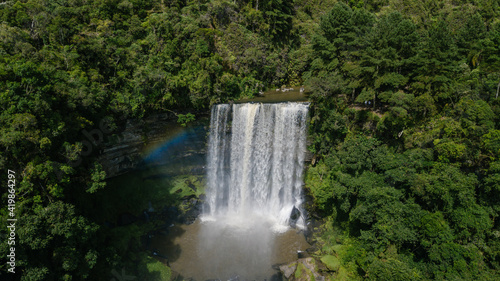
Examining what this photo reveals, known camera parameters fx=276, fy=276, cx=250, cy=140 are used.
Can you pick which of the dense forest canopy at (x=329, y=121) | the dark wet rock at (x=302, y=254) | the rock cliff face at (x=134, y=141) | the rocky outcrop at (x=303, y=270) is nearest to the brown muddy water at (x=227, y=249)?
the dark wet rock at (x=302, y=254)

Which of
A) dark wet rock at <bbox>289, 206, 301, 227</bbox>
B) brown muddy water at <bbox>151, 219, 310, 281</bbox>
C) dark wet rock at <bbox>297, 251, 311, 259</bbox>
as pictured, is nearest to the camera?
brown muddy water at <bbox>151, 219, 310, 281</bbox>

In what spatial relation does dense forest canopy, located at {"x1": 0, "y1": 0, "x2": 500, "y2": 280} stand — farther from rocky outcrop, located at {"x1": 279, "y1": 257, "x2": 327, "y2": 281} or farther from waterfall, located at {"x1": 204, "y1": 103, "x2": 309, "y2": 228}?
waterfall, located at {"x1": 204, "y1": 103, "x2": 309, "y2": 228}

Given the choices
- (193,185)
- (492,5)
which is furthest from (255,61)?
(492,5)

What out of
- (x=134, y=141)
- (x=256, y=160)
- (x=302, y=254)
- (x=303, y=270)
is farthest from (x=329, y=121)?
(x=134, y=141)

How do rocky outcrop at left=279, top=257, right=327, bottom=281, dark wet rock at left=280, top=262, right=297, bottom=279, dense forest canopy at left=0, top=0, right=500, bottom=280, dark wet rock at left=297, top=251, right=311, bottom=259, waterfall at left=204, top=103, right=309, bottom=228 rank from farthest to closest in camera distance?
waterfall at left=204, top=103, right=309, bottom=228
dark wet rock at left=297, top=251, right=311, bottom=259
dark wet rock at left=280, top=262, right=297, bottom=279
rocky outcrop at left=279, top=257, right=327, bottom=281
dense forest canopy at left=0, top=0, right=500, bottom=280

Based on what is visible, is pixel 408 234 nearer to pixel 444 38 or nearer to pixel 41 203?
pixel 444 38

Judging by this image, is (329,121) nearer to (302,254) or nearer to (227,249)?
(302,254)

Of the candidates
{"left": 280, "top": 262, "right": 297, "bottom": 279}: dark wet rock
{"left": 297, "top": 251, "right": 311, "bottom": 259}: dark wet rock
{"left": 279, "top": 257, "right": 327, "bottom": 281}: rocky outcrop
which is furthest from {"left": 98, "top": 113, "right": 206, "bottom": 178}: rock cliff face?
{"left": 279, "top": 257, "right": 327, "bottom": 281}: rocky outcrop
